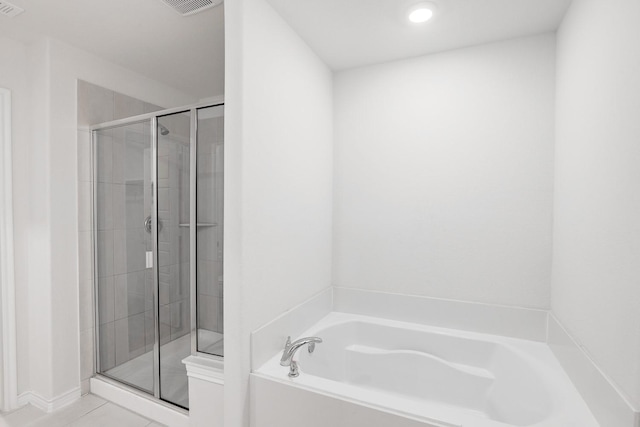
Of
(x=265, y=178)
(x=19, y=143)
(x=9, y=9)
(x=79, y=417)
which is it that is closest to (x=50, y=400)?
(x=79, y=417)

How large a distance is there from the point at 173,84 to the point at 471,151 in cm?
264

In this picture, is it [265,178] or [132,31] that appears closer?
[265,178]

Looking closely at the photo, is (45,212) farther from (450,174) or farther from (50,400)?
(450,174)

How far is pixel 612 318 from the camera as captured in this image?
3.34 feet

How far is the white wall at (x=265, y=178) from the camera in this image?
4.50 feet

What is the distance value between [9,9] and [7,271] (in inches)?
64.2

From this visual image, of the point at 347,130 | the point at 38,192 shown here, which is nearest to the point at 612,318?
the point at 347,130

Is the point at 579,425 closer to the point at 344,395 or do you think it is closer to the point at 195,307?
the point at 344,395

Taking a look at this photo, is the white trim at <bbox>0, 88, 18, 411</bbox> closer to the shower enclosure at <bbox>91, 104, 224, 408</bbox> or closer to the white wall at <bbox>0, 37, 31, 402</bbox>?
the white wall at <bbox>0, 37, 31, 402</bbox>

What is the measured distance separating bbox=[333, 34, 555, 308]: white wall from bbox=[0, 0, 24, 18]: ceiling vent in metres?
1.92

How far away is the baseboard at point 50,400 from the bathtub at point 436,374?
5.72 feet

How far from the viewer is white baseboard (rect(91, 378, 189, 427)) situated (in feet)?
6.63

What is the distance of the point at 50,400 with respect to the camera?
2145 mm

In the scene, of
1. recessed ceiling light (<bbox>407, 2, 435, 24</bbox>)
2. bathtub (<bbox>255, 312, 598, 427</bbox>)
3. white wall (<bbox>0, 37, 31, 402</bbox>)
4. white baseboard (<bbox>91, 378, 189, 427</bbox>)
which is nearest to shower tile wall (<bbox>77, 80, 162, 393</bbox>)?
white baseboard (<bbox>91, 378, 189, 427</bbox>)
